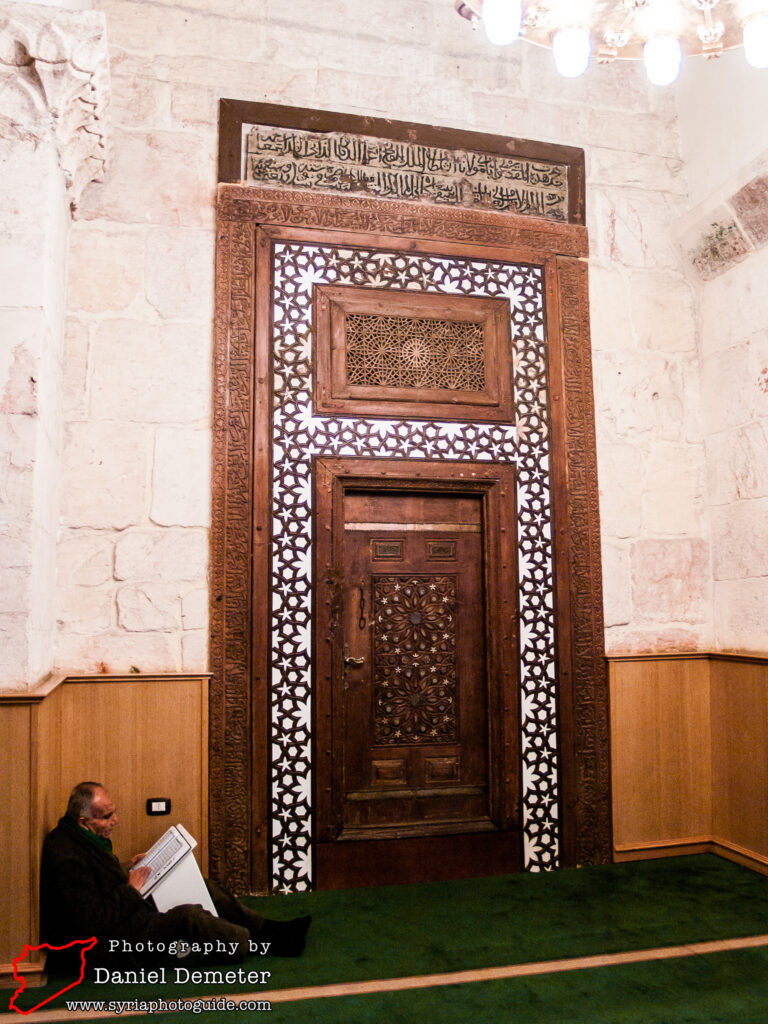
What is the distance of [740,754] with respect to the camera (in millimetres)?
3680

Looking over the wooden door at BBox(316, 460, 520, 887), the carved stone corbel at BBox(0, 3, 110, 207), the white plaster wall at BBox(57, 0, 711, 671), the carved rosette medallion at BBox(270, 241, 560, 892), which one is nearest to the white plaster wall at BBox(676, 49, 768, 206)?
the white plaster wall at BBox(57, 0, 711, 671)

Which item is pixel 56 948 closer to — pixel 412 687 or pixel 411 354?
pixel 412 687

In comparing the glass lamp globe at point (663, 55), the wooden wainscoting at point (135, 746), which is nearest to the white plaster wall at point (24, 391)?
the wooden wainscoting at point (135, 746)

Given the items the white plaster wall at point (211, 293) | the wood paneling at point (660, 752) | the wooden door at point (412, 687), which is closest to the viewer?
the white plaster wall at point (211, 293)

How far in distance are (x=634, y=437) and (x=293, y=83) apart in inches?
88.0

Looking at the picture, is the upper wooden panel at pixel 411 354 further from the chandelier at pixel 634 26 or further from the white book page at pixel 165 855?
the white book page at pixel 165 855

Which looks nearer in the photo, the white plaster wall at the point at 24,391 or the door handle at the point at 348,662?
the white plaster wall at the point at 24,391

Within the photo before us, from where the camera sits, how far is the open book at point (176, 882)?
106 inches

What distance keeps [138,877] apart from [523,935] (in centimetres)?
132

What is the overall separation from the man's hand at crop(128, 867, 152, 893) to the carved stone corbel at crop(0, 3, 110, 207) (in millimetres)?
2450

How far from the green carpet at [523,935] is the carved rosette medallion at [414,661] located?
639mm

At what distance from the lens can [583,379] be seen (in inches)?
153

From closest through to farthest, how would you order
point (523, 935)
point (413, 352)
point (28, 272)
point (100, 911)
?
point (100, 911), point (28, 272), point (523, 935), point (413, 352)

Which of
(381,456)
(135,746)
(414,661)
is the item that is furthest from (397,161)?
(135,746)
